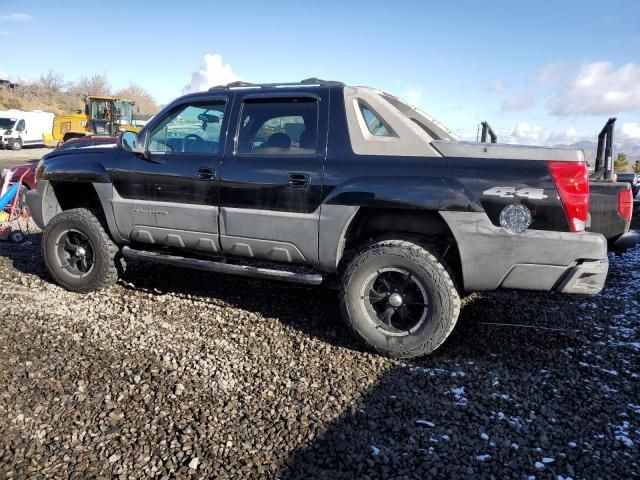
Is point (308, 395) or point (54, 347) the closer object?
point (308, 395)

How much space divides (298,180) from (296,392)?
1609mm

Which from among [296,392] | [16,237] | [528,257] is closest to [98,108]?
[16,237]

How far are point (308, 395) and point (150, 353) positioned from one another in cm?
129

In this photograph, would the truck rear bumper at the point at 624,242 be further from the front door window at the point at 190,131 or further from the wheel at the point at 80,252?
the wheel at the point at 80,252

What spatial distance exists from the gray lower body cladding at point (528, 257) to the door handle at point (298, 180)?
3.48ft

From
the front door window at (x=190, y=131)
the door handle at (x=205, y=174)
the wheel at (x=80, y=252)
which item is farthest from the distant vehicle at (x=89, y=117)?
the door handle at (x=205, y=174)

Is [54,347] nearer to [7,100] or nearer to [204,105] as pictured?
[204,105]

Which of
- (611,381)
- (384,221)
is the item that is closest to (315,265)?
(384,221)

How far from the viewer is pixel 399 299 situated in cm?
379

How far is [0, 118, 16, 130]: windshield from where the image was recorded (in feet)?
108

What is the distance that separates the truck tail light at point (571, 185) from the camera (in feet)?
10.9

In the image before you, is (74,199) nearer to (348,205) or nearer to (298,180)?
(298,180)

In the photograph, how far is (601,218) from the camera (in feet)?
14.3

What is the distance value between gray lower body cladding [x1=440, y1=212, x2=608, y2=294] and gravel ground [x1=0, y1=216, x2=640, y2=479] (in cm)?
64
